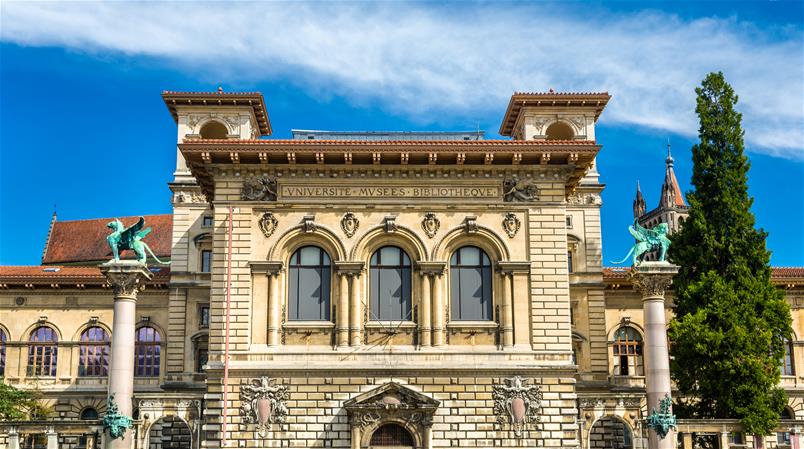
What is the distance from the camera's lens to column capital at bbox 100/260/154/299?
103 ft

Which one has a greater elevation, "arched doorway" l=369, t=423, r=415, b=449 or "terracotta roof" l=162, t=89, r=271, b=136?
"terracotta roof" l=162, t=89, r=271, b=136

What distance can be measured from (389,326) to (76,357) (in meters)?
23.6

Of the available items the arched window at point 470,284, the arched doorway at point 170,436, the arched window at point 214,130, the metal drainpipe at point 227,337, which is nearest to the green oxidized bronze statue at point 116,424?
the metal drainpipe at point 227,337

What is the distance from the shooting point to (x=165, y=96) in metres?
48.3

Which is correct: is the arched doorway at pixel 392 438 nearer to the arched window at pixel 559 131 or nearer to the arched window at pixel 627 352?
the arched window at pixel 627 352

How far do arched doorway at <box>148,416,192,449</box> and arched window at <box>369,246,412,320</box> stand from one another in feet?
55.1

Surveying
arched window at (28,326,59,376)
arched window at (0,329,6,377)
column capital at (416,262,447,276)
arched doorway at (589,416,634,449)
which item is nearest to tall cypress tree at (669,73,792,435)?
arched doorway at (589,416,634,449)

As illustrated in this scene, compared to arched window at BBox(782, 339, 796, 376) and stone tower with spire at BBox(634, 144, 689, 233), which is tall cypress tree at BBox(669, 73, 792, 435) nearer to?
arched window at BBox(782, 339, 796, 376)

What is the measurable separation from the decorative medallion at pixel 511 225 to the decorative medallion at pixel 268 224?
311 inches

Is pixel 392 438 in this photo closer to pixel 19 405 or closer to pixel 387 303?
pixel 387 303

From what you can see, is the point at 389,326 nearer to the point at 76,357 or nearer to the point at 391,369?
the point at 391,369

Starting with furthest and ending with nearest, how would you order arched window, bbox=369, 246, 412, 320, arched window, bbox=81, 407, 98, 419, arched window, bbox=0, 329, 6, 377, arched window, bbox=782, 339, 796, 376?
arched window, bbox=782, 339, 796, 376 < arched window, bbox=0, 329, 6, 377 < arched window, bbox=81, 407, 98, 419 < arched window, bbox=369, 246, 412, 320

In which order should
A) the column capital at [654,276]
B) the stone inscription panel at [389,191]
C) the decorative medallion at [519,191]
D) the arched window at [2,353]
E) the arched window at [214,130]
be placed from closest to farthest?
the column capital at [654,276]
the stone inscription panel at [389,191]
the decorative medallion at [519,191]
the arched window at [2,353]
the arched window at [214,130]

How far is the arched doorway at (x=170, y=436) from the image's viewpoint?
44156mm
